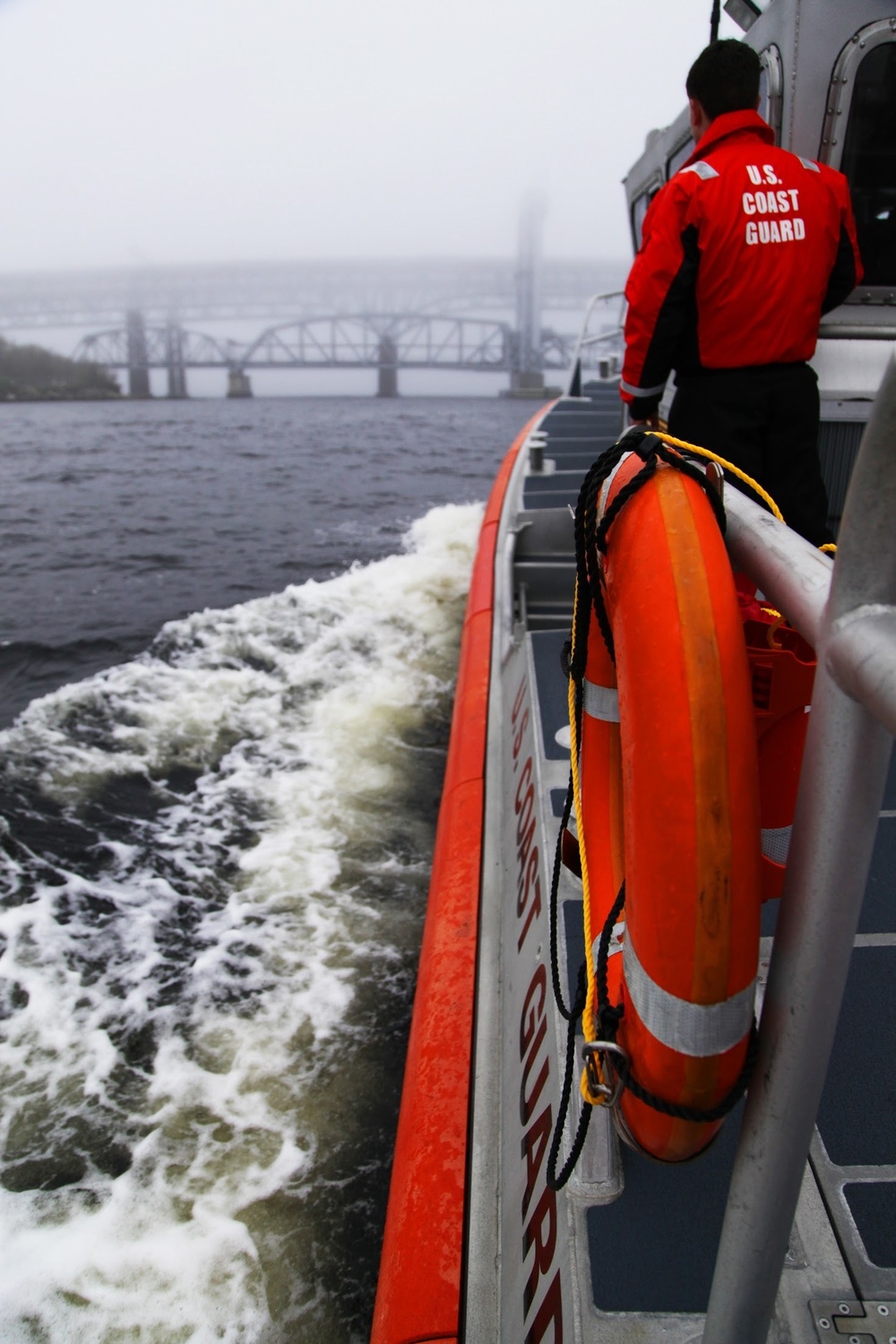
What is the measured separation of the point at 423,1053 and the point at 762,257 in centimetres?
222

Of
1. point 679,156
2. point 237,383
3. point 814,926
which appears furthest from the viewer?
point 237,383

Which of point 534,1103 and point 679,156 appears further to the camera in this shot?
point 679,156

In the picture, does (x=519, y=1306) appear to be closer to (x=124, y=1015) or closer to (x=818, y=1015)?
(x=818, y=1015)

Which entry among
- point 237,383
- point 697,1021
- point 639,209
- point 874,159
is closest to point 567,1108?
point 697,1021

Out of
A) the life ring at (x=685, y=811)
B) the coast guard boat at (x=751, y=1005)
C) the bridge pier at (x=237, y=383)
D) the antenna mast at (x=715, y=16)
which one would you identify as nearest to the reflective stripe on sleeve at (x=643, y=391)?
the coast guard boat at (x=751, y=1005)

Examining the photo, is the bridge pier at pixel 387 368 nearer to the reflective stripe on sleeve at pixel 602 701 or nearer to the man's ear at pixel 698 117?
the man's ear at pixel 698 117

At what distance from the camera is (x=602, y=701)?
4.00 ft

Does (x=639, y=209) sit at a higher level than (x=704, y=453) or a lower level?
higher

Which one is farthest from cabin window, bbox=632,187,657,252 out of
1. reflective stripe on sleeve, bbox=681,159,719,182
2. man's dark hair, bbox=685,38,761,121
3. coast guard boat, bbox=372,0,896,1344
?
reflective stripe on sleeve, bbox=681,159,719,182

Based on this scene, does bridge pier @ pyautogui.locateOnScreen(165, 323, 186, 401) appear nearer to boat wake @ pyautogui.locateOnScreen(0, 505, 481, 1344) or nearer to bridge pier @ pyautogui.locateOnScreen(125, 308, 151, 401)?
bridge pier @ pyautogui.locateOnScreen(125, 308, 151, 401)

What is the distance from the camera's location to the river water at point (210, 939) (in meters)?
2.33

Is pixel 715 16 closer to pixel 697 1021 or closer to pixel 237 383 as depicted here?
pixel 697 1021

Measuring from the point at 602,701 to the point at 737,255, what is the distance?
5.31ft

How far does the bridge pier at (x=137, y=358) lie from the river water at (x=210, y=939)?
218 feet
